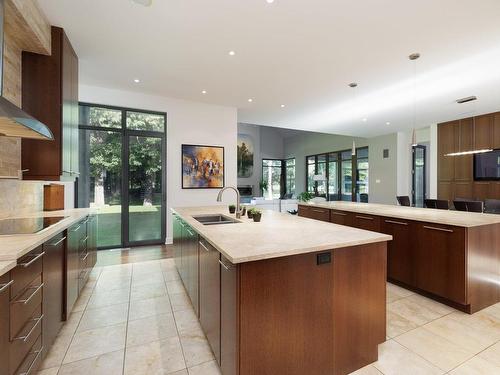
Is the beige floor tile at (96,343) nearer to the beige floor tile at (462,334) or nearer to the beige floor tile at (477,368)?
the beige floor tile at (477,368)

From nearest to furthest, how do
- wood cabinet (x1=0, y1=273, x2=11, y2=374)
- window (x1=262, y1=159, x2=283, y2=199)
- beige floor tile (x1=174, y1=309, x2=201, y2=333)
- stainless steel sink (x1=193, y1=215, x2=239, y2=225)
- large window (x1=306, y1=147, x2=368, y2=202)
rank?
wood cabinet (x1=0, y1=273, x2=11, y2=374) → beige floor tile (x1=174, y1=309, x2=201, y2=333) → stainless steel sink (x1=193, y1=215, x2=239, y2=225) → large window (x1=306, y1=147, x2=368, y2=202) → window (x1=262, y1=159, x2=283, y2=199)

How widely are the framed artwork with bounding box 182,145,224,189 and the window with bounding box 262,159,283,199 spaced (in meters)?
7.16

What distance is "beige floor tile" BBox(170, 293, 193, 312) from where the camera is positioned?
2479 mm

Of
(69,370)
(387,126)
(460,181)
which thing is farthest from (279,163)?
(69,370)

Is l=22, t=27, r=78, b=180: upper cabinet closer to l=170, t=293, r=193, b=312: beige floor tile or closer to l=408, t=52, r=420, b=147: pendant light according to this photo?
l=170, t=293, r=193, b=312: beige floor tile

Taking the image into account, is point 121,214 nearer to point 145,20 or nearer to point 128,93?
point 128,93

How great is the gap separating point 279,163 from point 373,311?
11.7 metres

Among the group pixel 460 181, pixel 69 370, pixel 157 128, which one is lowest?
pixel 69 370

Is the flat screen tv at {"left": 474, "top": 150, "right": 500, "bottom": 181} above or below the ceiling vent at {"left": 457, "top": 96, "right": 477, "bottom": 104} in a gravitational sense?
below

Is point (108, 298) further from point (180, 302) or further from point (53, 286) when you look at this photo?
point (53, 286)

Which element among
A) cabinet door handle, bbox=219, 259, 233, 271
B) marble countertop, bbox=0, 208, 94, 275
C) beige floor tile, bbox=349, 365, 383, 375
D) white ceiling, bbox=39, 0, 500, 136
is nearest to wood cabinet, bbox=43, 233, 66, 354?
marble countertop, bbox=0, 208, 94, 275

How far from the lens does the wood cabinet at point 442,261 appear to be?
89.4 inches

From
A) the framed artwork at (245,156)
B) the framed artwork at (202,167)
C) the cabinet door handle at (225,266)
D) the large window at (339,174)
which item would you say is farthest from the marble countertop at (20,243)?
the framed artwork at (245,156)

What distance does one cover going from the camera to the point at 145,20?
253cm
